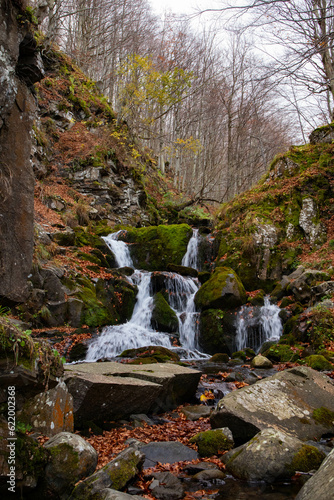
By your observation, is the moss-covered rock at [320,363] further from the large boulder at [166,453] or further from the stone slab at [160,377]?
the large boulder at [166,453]

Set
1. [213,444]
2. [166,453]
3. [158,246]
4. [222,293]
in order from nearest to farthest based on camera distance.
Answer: [166,453], [213,444], [222,293], [158,246]

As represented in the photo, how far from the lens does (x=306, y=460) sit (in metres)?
3.35

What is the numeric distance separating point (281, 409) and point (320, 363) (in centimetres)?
285

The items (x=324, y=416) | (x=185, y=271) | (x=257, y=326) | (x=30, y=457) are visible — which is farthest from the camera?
(x=185, y=271)

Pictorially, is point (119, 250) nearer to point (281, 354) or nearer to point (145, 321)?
point (145, 321)

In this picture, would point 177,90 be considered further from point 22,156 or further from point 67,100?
point 22,156

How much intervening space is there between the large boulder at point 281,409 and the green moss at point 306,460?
1.74ft

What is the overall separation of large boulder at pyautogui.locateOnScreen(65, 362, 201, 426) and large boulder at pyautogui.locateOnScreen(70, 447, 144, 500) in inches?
47.8

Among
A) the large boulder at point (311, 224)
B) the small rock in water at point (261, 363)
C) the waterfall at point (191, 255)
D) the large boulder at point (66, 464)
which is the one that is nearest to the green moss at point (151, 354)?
the small rock in water at point (261, 363)

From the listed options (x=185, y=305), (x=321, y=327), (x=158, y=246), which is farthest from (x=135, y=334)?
(x=158, y=246)

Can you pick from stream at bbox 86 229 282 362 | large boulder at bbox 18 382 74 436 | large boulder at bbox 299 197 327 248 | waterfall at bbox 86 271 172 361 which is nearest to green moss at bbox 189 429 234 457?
large boulder at bbox 18 382 74 436

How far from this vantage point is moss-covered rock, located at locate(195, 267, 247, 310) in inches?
412

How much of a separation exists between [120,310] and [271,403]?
24.0ft

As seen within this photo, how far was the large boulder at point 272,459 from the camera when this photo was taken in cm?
323
